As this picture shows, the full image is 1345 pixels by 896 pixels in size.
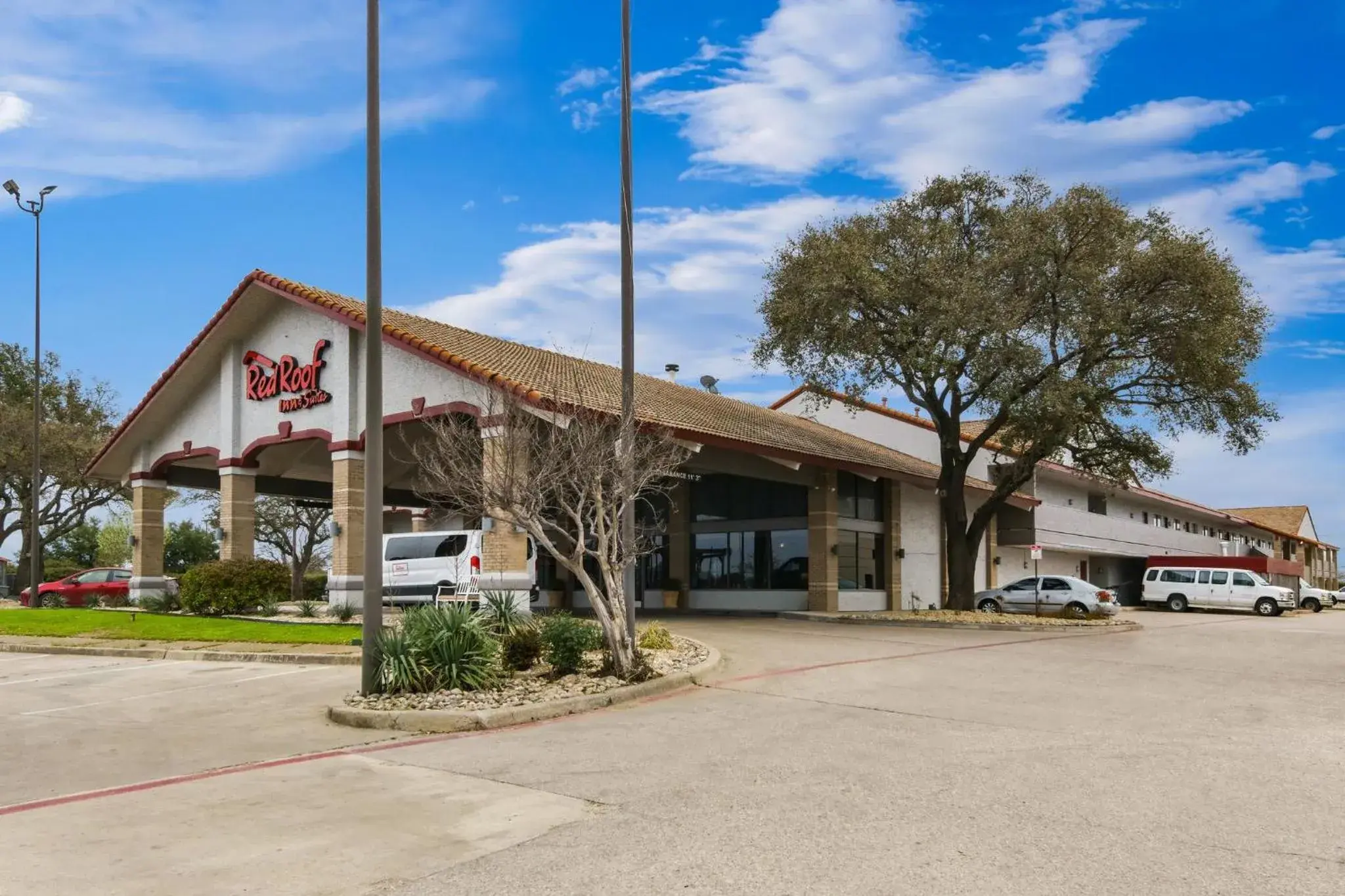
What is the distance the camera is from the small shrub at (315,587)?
35656 mm

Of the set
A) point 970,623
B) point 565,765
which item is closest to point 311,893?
point 565,765

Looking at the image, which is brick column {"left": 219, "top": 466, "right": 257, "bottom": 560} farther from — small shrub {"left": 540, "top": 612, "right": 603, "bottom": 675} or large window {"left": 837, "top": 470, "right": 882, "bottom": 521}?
small shrub {"left": 540, "top": 612, "right": 603, "bottom": 675}

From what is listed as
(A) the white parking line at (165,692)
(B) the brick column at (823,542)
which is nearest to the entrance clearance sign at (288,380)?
(A) the white parking line at (165,692)

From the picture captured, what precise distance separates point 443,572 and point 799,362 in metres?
10.8

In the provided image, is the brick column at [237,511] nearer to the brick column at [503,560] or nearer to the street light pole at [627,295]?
the brick column at [503,560]

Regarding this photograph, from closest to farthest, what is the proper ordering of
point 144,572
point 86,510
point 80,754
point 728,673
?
point 80,754 → point 728,673 → point 144,572 → point 86,510

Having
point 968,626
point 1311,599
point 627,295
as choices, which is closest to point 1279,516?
point 1311,599

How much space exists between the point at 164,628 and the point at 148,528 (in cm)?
1109

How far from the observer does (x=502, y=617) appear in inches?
562

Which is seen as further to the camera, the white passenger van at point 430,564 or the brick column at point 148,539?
the brick column at point 148,539

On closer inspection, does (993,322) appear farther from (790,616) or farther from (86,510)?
(86,510)

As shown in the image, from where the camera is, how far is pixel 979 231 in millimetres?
29078

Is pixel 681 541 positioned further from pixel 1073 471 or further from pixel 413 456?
pixel 1073 471

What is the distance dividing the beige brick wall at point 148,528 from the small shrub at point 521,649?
2111 centimetres
